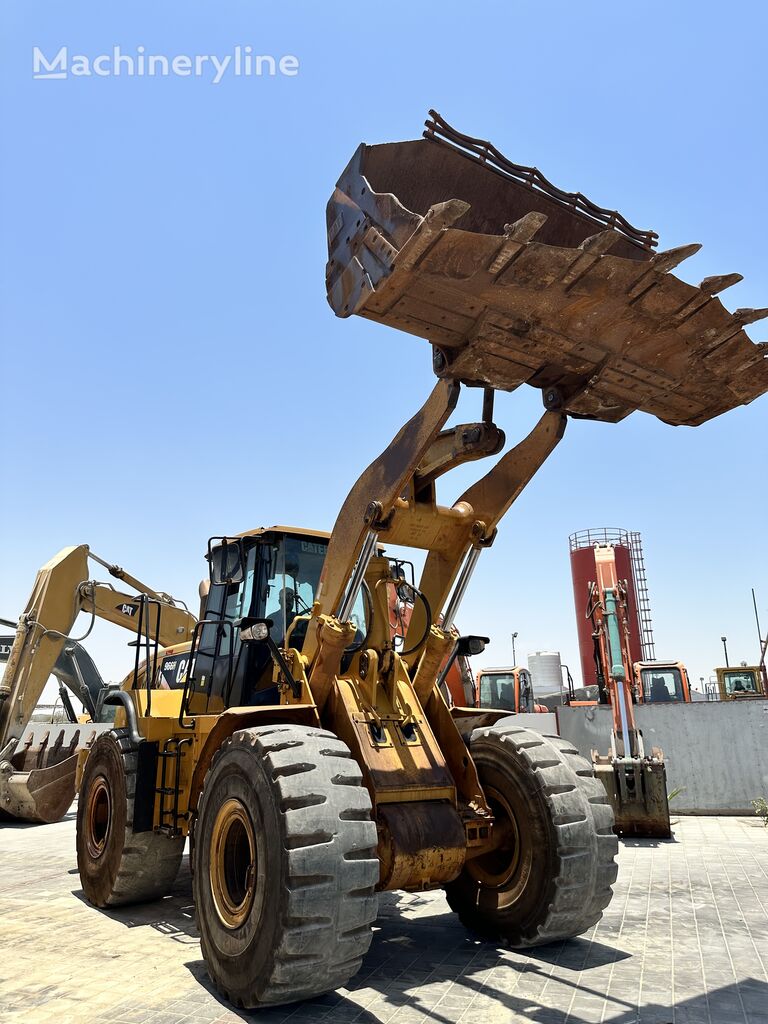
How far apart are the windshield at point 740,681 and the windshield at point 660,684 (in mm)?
4567

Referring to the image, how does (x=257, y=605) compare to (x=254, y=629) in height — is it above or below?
above

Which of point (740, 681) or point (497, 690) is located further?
point (740, 681)

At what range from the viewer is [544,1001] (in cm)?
437

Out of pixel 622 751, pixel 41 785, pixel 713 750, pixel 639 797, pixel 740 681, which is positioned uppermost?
pixel 740 681

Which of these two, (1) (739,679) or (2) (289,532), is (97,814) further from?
(1) (739,679)

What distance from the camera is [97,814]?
7180mm

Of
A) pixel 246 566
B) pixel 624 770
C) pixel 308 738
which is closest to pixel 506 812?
pixel 308 738

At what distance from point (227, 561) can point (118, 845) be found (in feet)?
8.36

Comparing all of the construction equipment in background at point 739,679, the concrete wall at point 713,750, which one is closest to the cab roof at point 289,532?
the concrete wall at point 713,750

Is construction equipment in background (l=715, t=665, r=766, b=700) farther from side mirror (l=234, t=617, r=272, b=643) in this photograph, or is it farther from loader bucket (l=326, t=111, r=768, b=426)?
side mirror (l=234, t=617, r=272, b=643)

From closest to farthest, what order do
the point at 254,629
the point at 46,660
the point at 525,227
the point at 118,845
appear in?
the point at 525,227, the point at 254,629, the point at 118,845, the point at 46,660

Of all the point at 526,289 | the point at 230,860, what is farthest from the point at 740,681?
the point at 526,289

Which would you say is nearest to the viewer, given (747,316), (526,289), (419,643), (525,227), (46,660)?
(525,227)

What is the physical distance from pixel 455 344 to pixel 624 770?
334 inches
